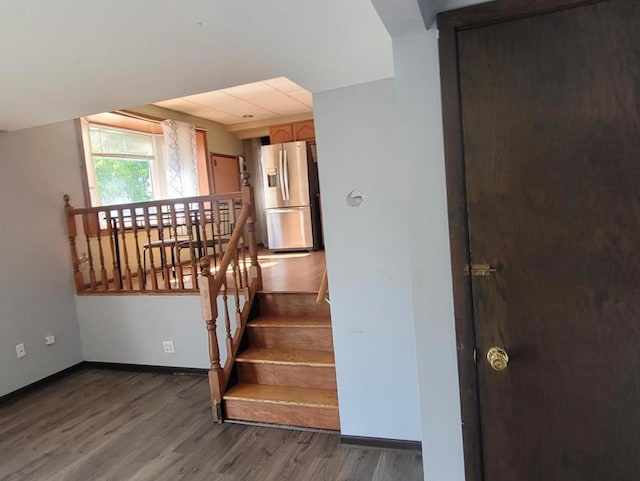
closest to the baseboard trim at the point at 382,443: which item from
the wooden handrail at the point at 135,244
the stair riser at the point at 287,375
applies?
the stair riser at the point at 287,375

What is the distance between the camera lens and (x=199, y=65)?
2.09m

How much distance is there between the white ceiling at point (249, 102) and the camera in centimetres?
483

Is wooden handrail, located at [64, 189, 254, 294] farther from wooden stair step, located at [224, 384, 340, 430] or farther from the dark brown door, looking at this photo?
the dark brown door

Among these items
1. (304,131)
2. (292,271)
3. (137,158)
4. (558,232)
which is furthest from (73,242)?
(558,232)

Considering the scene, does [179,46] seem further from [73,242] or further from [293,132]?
[293,132]

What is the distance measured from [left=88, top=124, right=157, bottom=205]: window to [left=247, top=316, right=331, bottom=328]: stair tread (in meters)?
2.58

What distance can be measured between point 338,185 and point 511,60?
4.17 feet

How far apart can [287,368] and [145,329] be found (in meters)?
1.66

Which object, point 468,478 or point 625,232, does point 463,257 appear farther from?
point 468,478

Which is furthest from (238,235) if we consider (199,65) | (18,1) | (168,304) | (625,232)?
(625,232)

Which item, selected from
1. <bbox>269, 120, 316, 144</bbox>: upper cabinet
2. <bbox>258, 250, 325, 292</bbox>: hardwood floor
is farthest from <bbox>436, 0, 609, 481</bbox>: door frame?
<bbox>269, 120, 316, 144</bbox>: upper cabinet

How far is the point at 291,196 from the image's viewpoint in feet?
20.1

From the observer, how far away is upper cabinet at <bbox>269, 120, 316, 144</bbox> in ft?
20.8

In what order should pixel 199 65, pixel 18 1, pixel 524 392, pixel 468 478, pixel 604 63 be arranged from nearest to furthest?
1. pixel 604 63
2. pixel 524 392
3. pixel 468 478
4. pixel 18 1
5. pixel 199 65
